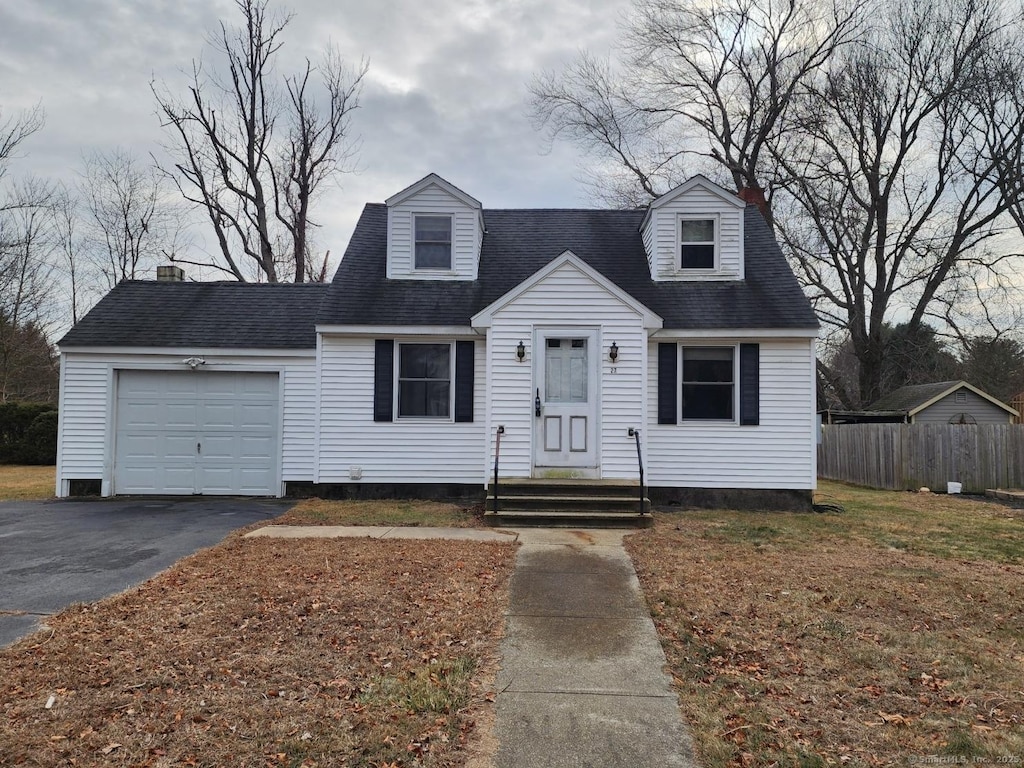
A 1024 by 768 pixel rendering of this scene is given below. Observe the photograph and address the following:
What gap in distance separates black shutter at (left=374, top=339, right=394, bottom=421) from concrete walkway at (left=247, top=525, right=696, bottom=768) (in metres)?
5.28

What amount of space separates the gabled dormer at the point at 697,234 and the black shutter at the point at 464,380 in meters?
4.05

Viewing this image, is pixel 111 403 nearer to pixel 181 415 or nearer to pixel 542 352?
pixel 181 415

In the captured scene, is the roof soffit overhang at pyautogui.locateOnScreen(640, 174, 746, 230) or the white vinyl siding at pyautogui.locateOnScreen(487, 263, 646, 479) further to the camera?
the roof soffit overhang at pyautogui.locateOnScreen(640, 174, 746, 230)

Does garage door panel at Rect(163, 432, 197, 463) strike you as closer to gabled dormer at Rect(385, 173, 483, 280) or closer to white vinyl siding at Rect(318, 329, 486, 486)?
white vinyl siding at Rect(318, 329, 486, 486)

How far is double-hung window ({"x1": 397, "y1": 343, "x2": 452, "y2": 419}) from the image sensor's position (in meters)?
11.3

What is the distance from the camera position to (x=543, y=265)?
12.4 metres

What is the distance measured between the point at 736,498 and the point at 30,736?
400 inches

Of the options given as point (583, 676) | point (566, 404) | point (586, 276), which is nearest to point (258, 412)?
point (566, 404)

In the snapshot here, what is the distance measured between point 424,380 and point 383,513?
271 centimetres

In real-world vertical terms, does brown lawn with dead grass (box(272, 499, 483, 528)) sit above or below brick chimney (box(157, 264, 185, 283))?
below

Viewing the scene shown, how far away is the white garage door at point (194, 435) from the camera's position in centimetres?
1173

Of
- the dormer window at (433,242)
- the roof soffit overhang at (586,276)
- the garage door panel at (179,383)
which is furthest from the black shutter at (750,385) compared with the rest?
the garage door panel at (179,383)

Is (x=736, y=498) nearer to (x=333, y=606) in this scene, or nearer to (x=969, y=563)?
(x=969, y=563)

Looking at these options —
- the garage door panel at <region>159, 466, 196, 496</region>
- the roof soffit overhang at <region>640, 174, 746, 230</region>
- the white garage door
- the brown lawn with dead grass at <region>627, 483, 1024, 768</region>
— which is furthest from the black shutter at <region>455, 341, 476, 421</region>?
the garage door panel at <region>159, 466, 196, 496</region>
